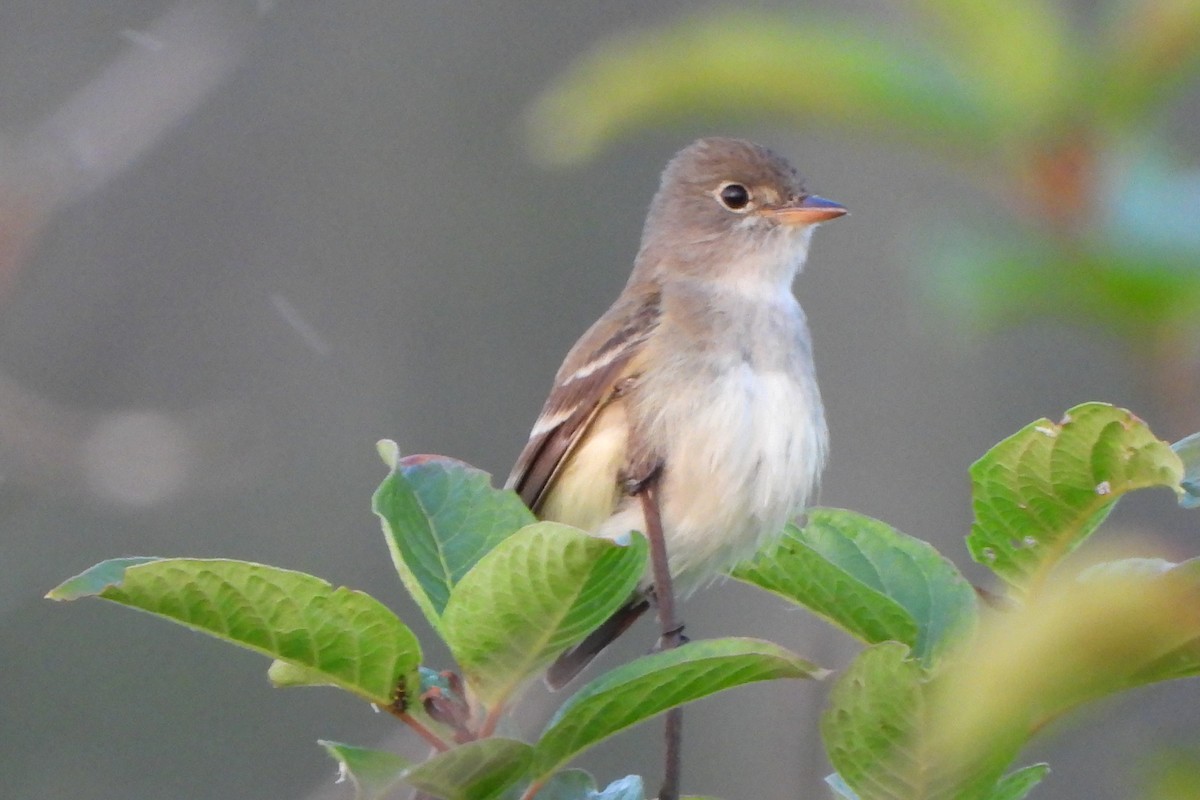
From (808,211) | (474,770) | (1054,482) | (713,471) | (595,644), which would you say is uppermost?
(808,211)

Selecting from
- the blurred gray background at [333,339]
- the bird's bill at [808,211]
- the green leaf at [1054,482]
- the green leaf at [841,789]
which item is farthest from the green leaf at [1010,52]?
the blurred gray background at [333,339]

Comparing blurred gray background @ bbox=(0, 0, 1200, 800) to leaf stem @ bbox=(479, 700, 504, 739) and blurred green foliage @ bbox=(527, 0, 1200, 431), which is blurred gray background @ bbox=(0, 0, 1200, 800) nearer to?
leaf stem @ bbox=(479, 700, 504, 739)

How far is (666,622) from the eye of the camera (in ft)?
4.80

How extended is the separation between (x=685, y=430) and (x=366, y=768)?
5.73 ft

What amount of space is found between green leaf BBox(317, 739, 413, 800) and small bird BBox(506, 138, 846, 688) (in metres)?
1.41

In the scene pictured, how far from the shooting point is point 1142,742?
989 mm

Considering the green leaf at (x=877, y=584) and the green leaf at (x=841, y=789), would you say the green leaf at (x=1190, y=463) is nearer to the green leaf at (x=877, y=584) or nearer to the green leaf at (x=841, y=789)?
the green leaf at (x=877, y=584)

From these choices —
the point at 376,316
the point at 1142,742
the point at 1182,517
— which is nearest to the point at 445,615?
the point at 1142,742

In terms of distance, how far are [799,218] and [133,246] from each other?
14.4ft

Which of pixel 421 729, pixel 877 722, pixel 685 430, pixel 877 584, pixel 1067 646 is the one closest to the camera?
pixel 1067 646

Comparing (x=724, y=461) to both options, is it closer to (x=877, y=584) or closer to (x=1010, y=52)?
(x=877, y=584)

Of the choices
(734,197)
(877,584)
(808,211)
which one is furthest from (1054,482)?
(734,197)

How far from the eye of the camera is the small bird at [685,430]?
310 cm

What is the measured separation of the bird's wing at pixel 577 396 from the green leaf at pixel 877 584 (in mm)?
1620
